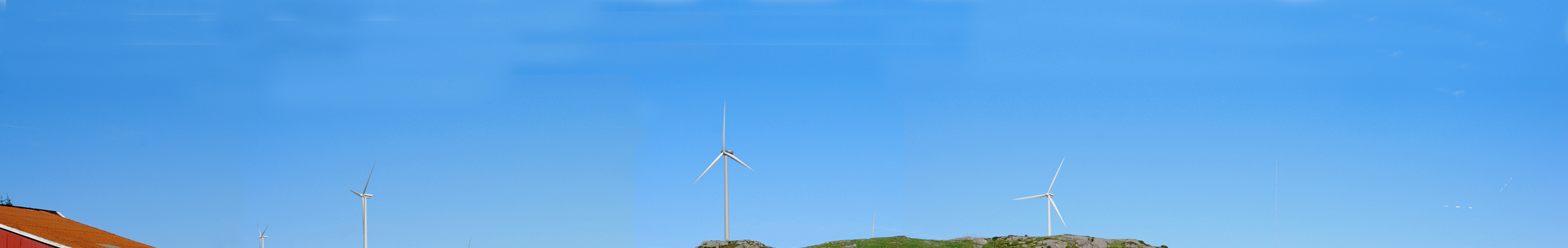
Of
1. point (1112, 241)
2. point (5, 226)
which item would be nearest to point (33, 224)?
point (5, 226)

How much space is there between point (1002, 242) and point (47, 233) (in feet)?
201

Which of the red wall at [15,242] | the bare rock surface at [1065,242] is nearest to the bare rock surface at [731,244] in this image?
the bare rock surface at [1065,242]

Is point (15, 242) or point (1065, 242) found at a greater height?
point (1065, 242)

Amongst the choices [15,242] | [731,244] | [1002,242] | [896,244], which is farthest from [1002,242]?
[15,242]

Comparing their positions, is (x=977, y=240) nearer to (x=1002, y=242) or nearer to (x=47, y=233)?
(x=1002, y=242)

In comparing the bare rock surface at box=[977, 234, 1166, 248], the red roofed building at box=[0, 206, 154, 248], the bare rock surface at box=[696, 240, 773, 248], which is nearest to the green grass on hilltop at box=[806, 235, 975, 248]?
the bare rock surface at box=[977, 234, 1166, 248]

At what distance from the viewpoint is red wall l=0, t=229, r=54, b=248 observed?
64.5 m

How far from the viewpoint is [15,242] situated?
64938 mm

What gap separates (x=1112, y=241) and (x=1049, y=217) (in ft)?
69.5

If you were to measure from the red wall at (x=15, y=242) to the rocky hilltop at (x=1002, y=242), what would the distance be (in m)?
46.4

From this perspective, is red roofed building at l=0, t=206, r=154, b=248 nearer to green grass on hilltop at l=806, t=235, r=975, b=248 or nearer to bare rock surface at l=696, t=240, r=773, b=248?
bare rock surface at l=696, t=240, r=773, b=248

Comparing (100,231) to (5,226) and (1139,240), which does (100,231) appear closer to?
(5,226)

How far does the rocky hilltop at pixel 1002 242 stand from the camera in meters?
80.6

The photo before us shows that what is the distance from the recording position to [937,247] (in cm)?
8169
